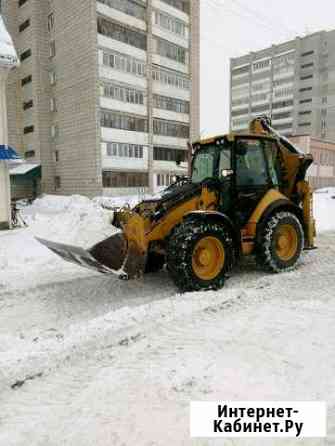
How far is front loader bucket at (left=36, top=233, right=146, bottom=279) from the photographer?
4.83 metres

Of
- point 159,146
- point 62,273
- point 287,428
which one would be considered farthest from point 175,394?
point 159,146

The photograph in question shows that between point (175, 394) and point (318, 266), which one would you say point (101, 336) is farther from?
point (318, 266)

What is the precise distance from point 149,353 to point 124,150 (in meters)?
29.8

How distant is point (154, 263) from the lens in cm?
640

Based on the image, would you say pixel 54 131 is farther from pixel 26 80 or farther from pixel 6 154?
pixel 6 154

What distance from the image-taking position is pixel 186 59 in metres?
36.5

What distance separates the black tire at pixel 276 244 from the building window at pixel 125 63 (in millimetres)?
28738

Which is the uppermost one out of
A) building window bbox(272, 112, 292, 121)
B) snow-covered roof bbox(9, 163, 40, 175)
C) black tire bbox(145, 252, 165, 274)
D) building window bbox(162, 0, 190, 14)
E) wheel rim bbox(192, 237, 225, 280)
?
building window bbox(162, 0, 190, 14)

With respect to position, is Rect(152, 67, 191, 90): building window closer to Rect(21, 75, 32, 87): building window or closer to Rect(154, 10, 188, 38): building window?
Rect(154, 10, 188, 38): building window

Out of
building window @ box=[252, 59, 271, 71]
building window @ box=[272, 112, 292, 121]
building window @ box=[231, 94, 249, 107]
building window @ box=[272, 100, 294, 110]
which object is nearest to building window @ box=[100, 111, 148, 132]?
building window @ box=[272, 112, 292, 121]

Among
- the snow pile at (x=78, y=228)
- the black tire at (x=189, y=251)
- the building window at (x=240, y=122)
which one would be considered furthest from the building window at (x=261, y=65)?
the black tire at (x=189, y=251)

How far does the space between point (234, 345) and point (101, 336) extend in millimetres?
1469

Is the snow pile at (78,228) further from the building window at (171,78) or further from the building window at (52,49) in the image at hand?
the building window at (52,49)

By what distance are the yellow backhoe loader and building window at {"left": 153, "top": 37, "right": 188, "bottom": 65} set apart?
30979 mm
